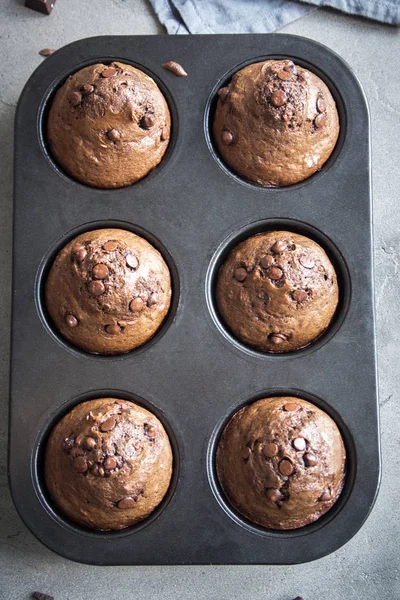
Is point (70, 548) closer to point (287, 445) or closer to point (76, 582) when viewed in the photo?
point (76, 582)

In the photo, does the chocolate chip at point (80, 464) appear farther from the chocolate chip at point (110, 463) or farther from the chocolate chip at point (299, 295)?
the chocolate chip at point (299, 295)

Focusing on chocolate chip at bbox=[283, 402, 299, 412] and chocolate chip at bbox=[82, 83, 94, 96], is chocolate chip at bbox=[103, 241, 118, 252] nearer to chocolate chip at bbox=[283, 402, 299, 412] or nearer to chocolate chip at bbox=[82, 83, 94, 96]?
chocolate chip at bbox=[82, 83, 94, 96]

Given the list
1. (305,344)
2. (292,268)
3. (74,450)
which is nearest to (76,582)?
(74,450)

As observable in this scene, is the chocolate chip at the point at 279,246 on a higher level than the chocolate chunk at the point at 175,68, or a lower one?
lower

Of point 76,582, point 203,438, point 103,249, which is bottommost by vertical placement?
point 76,582

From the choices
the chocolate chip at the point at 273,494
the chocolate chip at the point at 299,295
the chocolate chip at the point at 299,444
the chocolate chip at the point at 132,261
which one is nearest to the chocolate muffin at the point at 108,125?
the chocolate chip at the point at 132,261

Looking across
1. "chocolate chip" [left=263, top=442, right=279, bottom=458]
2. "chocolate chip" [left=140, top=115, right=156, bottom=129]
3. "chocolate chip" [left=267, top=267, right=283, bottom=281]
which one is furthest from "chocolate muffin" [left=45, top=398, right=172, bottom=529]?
"chocolate chip" [left=140, top=115, right=156, bottom=129]
